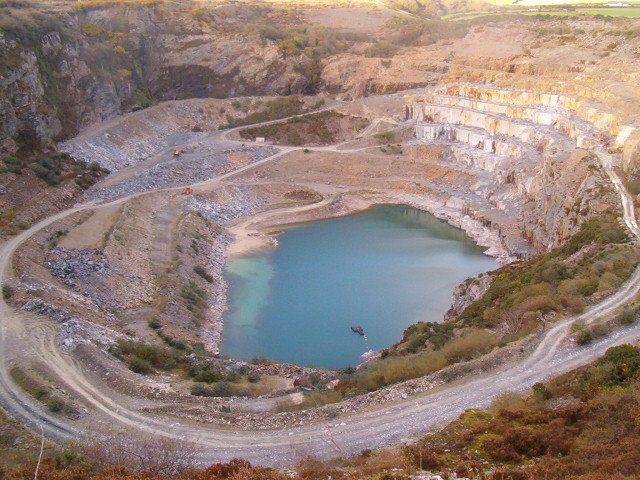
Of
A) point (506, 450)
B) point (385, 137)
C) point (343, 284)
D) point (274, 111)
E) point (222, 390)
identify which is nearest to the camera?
point (506, 450)

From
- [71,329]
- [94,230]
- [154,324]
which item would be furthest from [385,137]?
[71,329]

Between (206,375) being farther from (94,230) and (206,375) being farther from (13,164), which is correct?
(13,164)

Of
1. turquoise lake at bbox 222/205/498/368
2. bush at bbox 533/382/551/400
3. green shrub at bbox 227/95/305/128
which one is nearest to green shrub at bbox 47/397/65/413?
turquoise lake at bbox 222/205/498/368

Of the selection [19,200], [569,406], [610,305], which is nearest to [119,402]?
[569,406]

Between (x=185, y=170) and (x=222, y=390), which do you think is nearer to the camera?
(x=222, y=390)

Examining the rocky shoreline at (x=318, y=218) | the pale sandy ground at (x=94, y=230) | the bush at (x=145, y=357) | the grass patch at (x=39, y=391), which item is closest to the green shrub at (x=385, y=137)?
the rocky shoreline at (x=318, y=218)

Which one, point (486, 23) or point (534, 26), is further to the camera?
point (486, 23)

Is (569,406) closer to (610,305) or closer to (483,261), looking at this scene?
(610,305)
